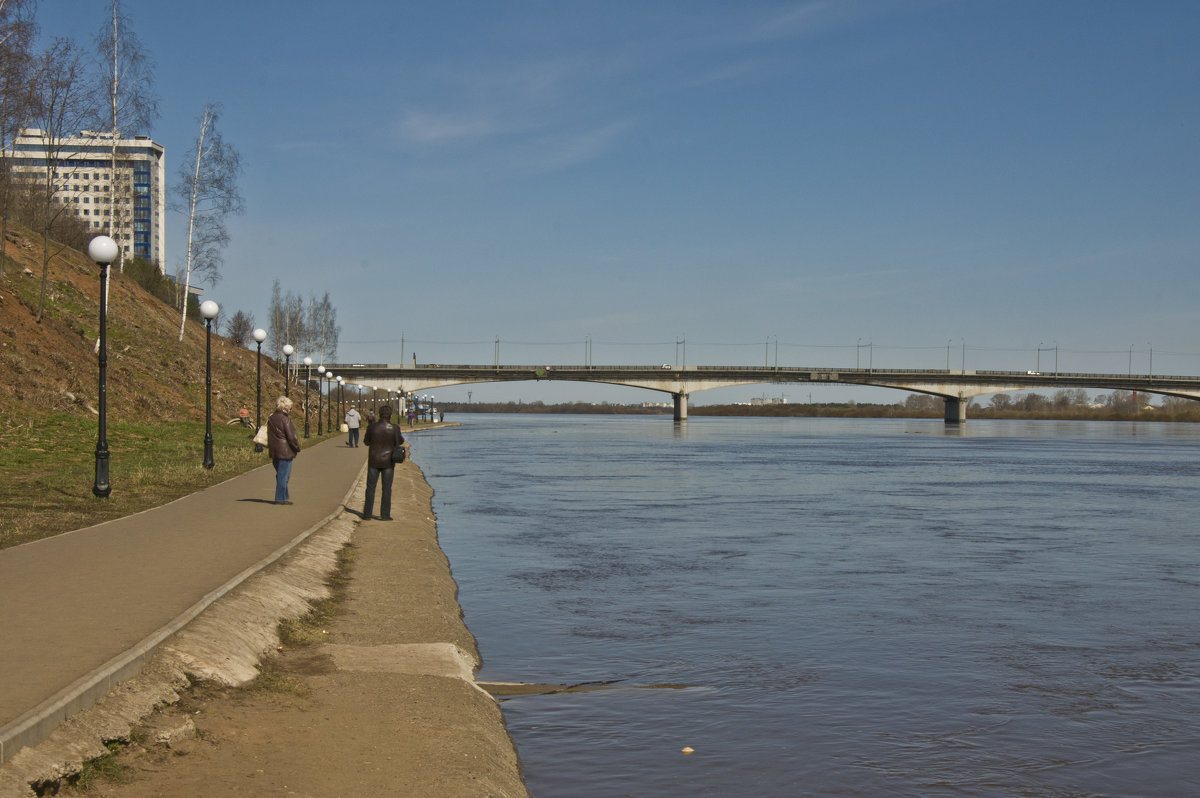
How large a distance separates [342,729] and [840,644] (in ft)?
20.1

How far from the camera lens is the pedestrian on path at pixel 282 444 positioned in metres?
19.7

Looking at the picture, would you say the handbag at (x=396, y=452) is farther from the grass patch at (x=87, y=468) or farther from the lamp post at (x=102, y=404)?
the lamp post at (x=102, y=404)

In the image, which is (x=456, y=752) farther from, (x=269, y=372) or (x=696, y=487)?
(x=269, y=372)

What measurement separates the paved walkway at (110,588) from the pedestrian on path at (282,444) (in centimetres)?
43

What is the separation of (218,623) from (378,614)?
119 inches

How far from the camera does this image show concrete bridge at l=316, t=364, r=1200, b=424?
432 feet

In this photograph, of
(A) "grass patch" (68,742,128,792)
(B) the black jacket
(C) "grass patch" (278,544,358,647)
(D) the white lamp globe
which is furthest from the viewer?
(D) the white lamp globe

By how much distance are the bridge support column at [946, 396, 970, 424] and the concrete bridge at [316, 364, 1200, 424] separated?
2954 millimetres

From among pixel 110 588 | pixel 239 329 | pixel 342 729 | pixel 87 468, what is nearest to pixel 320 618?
pixel 110 588

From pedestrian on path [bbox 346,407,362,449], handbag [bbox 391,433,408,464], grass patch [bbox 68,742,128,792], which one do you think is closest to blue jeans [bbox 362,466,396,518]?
handbag [bbox 391,433,408,464]

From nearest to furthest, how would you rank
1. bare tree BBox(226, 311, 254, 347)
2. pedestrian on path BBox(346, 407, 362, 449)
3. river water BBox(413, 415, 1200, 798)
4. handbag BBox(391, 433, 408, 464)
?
river water BBox(413, 415, 1200, 798) → handbag BBox(391, 433, 408, 464) → pedestrian on path BBox(346, 407, 362, 449) → bare tree BBox(226, 311, 254, 347)

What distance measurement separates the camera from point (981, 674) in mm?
10852

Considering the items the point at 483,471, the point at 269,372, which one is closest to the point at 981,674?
the point at 483,471

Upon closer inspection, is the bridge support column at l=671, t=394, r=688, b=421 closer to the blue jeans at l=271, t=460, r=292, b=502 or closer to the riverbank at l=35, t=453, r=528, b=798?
the blue jeans at l=271, t=460, r=292, b=502
